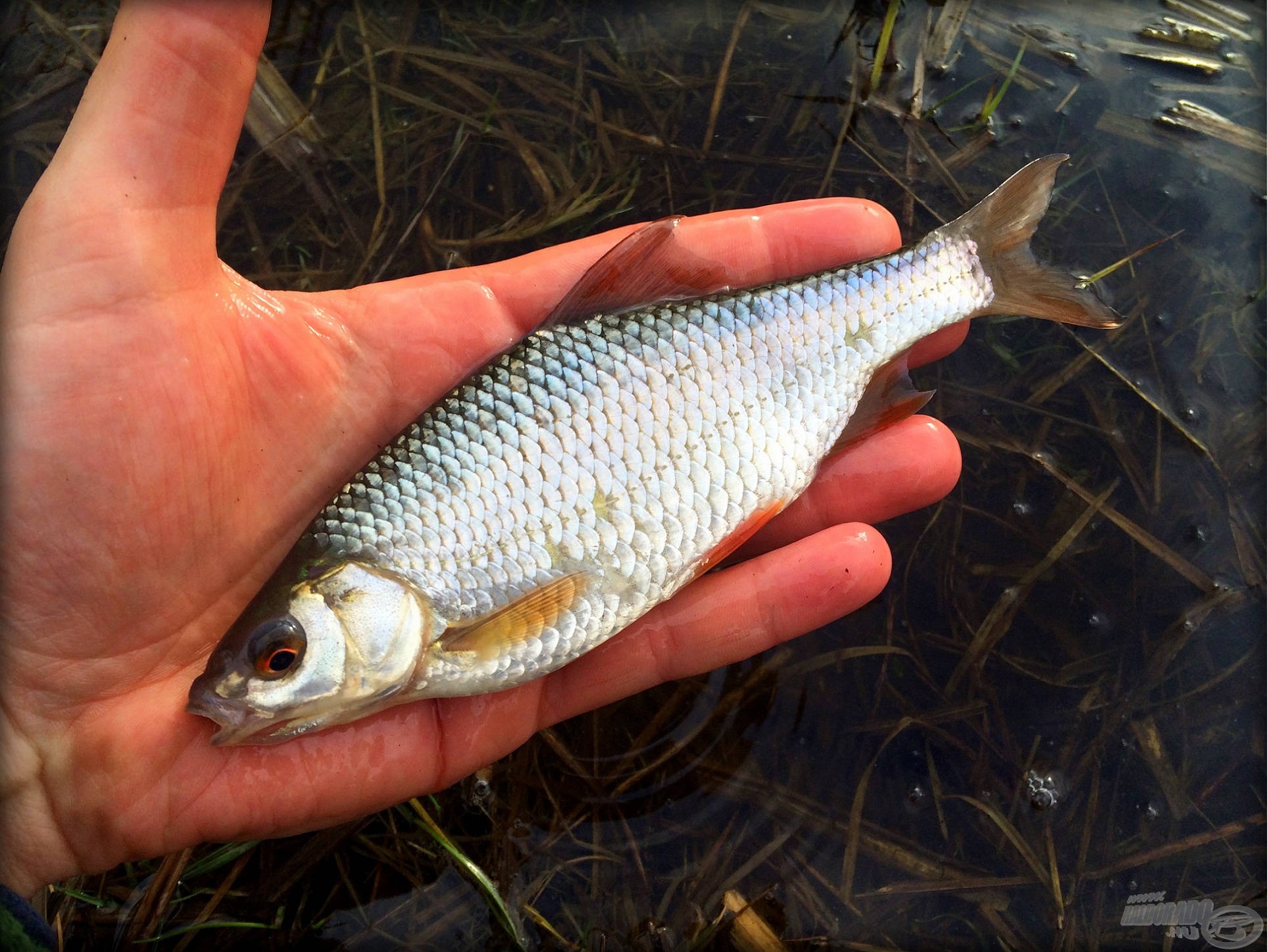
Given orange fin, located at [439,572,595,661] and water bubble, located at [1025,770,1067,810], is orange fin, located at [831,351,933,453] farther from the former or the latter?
water bubble, located at [1025,770,1067,810]

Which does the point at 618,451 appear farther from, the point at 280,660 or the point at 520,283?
the point at 280,660

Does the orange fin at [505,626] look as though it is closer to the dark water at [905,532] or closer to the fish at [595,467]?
the fish at [595,467]

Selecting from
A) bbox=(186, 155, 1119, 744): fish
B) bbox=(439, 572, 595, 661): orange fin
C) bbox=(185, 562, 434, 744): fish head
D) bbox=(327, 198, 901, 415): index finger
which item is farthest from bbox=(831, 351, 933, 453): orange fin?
bbox=(185, 562, 434, 744): fish head

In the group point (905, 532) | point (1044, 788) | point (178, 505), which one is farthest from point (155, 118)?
point (1044, 788)

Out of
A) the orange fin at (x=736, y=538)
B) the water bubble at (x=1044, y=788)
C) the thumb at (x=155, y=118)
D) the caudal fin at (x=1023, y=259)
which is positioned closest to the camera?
the thumb at (x=155, y=118)

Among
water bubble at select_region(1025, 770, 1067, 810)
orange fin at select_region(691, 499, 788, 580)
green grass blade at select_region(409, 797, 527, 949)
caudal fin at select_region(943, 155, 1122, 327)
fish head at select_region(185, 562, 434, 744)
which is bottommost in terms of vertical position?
water bubble at select_region(1025, 770, 1067, 810)

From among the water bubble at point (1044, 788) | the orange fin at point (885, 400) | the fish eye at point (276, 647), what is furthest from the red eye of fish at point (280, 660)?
the water bubble at point (1044, 788)

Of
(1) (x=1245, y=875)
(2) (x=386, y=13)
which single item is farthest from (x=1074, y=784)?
(2) (x=386, y=13)
